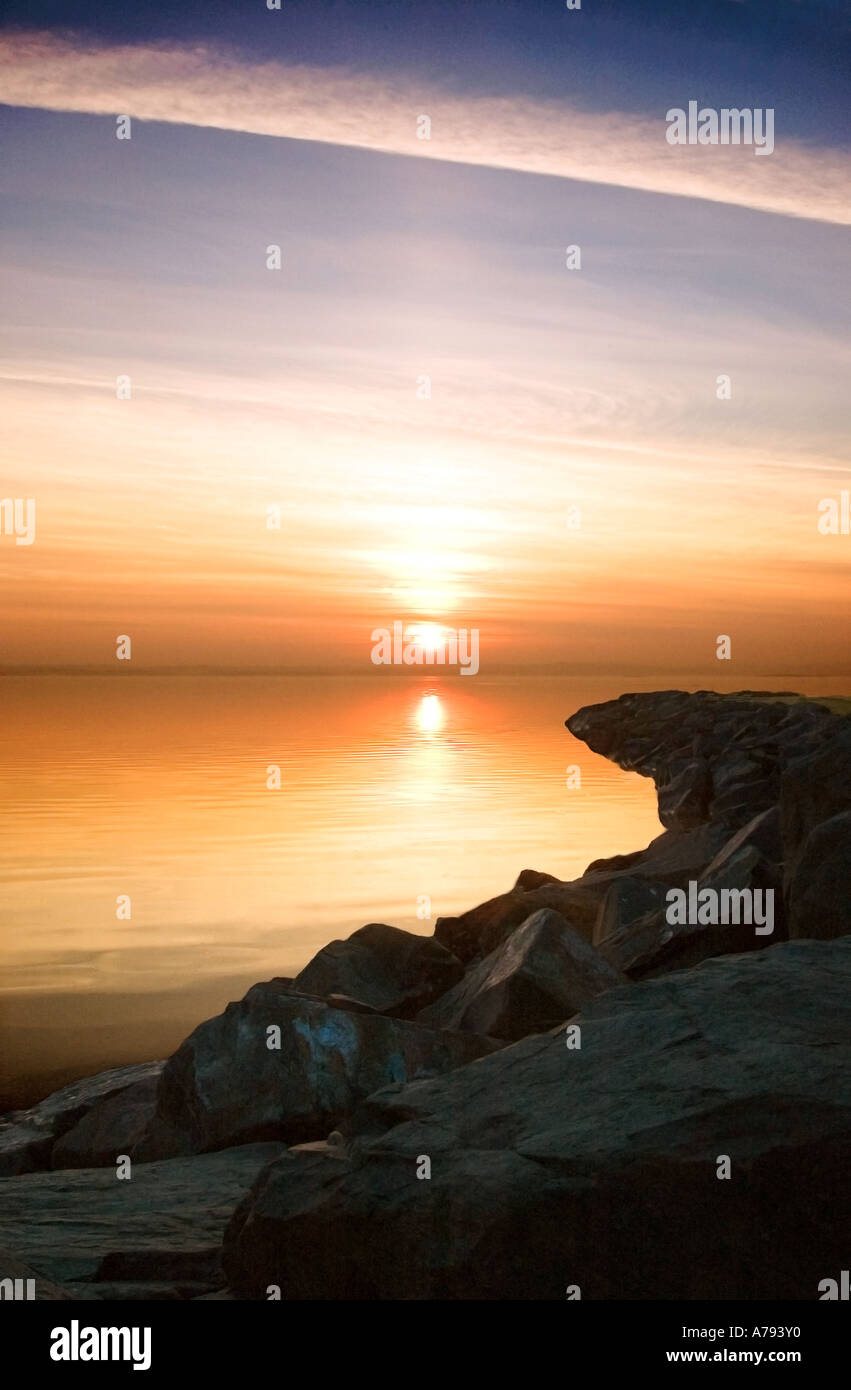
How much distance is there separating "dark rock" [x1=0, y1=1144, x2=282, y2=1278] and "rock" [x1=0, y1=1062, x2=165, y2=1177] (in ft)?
4.30

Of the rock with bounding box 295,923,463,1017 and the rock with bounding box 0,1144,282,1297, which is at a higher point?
the rock with bounding box 295,923,463,1017

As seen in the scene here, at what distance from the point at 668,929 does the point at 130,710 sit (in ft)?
257

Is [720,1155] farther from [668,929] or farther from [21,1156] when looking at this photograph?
[21,1156]

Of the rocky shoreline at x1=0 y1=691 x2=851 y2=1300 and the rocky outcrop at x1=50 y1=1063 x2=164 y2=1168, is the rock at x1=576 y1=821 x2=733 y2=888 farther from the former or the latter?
the rocky outcrop at x1=50 y1=1063 x2=164 y2=1168

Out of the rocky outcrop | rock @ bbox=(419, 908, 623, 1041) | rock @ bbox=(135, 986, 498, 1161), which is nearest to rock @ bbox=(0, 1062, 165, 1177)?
the rocky outcrop

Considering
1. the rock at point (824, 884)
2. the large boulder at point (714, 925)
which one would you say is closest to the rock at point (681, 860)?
the large boulder at point (714, 925)

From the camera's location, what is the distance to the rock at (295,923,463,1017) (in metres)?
11.4

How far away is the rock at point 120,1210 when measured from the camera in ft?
21.3

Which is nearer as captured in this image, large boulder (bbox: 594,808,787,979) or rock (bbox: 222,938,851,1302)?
rock (bbox: 222,938,851,1302)

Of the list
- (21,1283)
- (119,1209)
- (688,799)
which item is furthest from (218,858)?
(21,1283)

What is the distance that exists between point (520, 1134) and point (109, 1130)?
17.7 ft

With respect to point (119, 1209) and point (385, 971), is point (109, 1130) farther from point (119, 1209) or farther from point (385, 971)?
point (385, 971)
